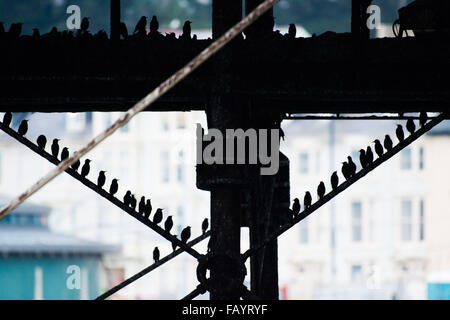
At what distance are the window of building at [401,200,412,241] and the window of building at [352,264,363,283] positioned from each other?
4.23m

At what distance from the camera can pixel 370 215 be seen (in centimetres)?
9756

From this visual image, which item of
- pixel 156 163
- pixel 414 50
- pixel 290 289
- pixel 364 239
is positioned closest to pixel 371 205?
pixel 364 239

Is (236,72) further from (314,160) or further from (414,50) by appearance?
(314,160)

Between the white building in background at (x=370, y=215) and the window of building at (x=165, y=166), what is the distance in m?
8.99

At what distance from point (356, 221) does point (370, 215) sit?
1.11 m

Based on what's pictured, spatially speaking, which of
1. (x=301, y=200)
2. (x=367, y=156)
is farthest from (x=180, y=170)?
(x=367, y=156)

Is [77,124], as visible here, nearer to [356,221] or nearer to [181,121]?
[181,121]

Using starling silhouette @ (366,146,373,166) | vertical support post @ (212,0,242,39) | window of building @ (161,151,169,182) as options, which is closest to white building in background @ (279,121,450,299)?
window of building @ (161,151,169,182)

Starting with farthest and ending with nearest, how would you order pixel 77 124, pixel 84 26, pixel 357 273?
pixel 77 124 → pixel 357 273 → pixel 84 26

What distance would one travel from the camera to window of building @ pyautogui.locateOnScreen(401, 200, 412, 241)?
97188 mm

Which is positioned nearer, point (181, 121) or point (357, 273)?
point (357, 273)

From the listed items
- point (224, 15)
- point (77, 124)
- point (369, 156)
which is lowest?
point (369, 156)

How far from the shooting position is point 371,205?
9756 centimetres

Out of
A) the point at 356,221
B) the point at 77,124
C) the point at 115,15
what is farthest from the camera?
the point at 77,124
